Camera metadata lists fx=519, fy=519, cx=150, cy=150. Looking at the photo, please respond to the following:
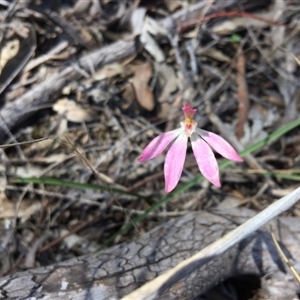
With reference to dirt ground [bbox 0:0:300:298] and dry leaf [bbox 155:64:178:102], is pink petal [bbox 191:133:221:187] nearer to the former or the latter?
dirt ground [bbox 0:0:300:298]

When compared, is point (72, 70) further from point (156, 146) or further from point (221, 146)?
point (221, 146)

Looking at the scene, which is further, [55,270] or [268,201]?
[268,201]

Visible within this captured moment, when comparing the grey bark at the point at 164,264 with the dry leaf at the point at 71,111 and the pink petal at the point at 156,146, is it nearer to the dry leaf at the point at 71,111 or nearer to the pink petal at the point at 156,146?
the pink petal at the point at 156,146

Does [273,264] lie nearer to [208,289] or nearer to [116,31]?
[208,289]

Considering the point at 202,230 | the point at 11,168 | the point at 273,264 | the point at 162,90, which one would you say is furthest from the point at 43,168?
the point at 273,264

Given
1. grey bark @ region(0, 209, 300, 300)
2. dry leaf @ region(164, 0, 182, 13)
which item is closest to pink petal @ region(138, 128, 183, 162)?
grey bark @ region(0, 209, 300, 300)

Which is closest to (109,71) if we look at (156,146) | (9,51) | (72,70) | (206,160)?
(72,70)
